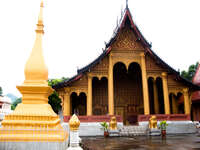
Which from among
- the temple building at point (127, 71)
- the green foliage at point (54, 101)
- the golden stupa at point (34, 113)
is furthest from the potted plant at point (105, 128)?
the green foliage at point (54, 101)

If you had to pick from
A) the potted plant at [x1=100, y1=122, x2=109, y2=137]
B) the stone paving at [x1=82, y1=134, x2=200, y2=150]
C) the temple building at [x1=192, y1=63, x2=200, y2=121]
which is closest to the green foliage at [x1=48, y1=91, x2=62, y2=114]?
the potted plant at [x1=100, y1=122, x2=109, y2=137]

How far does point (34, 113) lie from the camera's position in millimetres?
5422

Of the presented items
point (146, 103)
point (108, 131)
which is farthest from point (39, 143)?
point (146, 103)

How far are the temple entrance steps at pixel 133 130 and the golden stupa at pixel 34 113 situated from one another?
8.32 m

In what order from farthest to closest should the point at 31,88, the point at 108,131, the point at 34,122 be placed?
1. the point at 108,131
2. the point at 31,88
3. the point at 34,122

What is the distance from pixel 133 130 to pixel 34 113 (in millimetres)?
9557

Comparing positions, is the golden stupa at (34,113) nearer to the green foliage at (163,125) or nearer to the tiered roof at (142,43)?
the tiered roof at (142,43)

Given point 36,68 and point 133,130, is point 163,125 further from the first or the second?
point 36,68

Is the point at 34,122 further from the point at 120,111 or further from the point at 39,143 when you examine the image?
the point at 120,111

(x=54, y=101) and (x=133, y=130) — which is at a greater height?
(x=54, y=101)

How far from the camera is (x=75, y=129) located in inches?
190

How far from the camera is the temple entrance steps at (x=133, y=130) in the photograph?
42.8 feet

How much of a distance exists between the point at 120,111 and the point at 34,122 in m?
12.2

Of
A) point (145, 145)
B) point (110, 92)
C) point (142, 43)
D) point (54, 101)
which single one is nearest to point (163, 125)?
point (110, 92)
